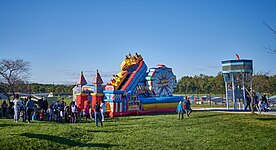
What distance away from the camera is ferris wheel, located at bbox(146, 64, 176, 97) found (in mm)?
27109

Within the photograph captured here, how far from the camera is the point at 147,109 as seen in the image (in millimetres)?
25891

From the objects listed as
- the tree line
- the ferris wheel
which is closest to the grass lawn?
the ferris wheel

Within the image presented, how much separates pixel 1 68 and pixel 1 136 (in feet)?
85.9

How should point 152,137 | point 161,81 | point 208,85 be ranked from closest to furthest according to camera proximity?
1. point 152,137
2. point 161,81
3. point 208,85

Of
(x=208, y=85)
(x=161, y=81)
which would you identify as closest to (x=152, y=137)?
(x=161, y=81)

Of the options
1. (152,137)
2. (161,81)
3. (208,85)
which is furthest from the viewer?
(208,85)

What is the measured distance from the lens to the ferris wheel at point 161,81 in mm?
27109

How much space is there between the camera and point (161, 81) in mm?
27828

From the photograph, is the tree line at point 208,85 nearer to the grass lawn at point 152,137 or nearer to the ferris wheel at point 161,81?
the ferris wheel at point 161,81

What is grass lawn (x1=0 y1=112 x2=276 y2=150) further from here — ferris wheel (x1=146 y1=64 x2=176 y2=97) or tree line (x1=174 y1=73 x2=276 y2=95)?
tree line (x1=174 y1=73 x2=276 y2=95)

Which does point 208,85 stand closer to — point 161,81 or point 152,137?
point 161,81

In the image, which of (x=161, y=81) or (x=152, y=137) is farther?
(x=161, y=81)

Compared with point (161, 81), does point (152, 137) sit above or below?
below

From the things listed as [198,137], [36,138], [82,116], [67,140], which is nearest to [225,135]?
[198,137]
